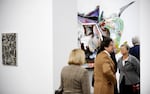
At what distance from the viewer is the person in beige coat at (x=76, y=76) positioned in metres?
3.10

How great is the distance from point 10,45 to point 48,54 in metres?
1.12

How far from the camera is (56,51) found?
4363 millimetres

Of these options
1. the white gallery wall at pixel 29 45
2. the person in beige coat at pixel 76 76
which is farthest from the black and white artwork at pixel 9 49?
the person in beige coat at pixel 76 76

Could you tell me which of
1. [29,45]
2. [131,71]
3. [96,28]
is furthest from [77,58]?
[96,28]

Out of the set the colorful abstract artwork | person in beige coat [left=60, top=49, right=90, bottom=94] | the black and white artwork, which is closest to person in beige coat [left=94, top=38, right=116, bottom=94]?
person in beige coat [left=60, top=49, right=90, bottom=94]

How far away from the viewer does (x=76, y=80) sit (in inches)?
123

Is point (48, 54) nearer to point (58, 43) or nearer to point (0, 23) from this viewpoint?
point (58, 43)

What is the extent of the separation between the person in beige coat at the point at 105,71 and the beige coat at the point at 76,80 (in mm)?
742

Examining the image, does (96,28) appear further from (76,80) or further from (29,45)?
(76,80)

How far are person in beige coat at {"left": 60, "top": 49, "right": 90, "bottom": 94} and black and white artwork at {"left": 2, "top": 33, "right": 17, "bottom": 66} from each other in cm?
211

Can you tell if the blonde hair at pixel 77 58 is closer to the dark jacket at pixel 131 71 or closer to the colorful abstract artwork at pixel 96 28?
the dark jacket at pixel 131 71

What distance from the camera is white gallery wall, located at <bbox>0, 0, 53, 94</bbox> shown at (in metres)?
4.38

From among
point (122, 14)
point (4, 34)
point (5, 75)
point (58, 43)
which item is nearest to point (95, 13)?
point (122, 14)

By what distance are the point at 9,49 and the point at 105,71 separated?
223cm
